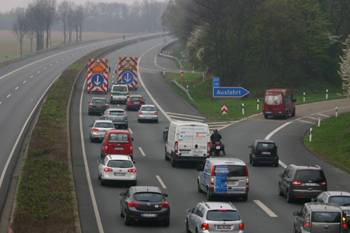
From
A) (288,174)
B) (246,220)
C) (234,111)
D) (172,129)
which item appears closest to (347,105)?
(234,111)

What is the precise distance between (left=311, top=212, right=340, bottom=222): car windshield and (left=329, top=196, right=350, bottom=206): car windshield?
2.49m

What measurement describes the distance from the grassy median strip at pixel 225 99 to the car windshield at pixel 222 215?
31.4 metres

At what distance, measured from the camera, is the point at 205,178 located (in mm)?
21562

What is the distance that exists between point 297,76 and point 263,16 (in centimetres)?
857

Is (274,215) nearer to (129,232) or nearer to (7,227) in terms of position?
(129,232)

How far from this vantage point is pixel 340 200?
1717 cm

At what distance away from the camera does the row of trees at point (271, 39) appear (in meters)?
63.0

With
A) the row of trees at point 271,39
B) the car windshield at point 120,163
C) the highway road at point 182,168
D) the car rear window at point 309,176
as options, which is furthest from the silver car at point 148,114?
the car rear window at point 309,176

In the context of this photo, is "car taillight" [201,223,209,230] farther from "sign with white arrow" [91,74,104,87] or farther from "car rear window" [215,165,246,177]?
"sign with white arrow" [91,74,104,87]

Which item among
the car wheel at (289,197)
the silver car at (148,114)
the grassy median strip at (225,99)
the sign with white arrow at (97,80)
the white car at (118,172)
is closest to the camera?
the car wheel at (289,197)

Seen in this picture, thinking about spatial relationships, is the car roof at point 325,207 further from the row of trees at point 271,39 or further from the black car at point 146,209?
the row of trees at point 271,39

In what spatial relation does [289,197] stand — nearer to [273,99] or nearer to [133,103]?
[273,99]

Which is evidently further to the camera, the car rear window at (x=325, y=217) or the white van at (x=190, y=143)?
the white van at (x=190, y=143)

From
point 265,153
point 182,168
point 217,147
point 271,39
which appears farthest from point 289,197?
point 271,39
